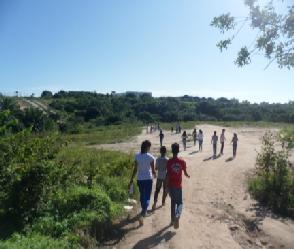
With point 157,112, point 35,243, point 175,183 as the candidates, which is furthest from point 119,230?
point 157,112

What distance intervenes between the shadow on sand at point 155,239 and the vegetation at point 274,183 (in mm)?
4531

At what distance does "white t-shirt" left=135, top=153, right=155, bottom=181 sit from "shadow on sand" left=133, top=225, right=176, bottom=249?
1.12 metres

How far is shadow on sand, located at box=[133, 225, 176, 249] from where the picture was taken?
793cm

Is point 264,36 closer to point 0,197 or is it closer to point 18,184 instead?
point 18,184

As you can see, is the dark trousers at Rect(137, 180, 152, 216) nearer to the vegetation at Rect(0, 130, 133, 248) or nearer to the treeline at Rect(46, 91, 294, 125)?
the vegetation at Rect(0, 130, 133, 248)

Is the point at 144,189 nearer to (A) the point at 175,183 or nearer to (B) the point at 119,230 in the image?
(A) the point at 175,183

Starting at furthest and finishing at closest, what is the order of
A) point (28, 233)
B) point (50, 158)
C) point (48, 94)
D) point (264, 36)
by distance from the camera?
point (48, 94) < point (50, 158) < point (264, 36) < point (28, 233)

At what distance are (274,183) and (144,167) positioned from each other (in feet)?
18.8

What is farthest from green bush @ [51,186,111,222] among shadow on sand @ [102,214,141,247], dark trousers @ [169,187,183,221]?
dark trousers @ [169,187,183,221]

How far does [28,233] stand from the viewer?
8031 mm

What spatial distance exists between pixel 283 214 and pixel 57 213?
6048 millimetres

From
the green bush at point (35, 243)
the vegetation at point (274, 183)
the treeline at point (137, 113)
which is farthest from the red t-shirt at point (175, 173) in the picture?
the treeline at point (137, 113)

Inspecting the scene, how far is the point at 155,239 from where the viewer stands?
820 centimetres

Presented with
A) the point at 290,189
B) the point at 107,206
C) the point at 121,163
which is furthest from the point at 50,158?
the point at 290,189
